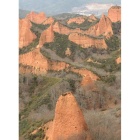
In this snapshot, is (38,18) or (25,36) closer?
(25,36)

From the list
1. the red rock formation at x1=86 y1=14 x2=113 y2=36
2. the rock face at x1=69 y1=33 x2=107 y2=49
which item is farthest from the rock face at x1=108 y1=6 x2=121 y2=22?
the rock face at x1=69 y1=33 x2=107 y2=49

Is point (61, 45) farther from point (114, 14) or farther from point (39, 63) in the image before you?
point (114, 14)

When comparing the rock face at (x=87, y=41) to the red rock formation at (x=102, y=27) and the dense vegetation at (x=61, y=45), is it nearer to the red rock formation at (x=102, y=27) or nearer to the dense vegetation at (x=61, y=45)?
the dense vegetation at (x=61, y=45)

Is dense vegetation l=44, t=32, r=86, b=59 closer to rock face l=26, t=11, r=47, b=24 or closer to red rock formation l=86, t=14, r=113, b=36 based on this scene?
red rock formation l=86, t=14, r=113, b=36

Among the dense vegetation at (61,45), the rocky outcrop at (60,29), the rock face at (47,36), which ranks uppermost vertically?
the rocky outcrop at (60,29)

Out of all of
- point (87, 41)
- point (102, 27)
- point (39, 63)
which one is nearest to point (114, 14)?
point (102, 27)

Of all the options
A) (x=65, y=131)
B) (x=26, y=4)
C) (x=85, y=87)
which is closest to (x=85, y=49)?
(x=26, y=4)

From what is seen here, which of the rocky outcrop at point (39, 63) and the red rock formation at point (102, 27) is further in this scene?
the red rock formation at point (102, 27)

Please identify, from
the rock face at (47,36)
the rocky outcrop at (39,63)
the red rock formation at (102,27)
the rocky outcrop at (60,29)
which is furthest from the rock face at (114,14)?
the rocky outcrop at (39,63)
